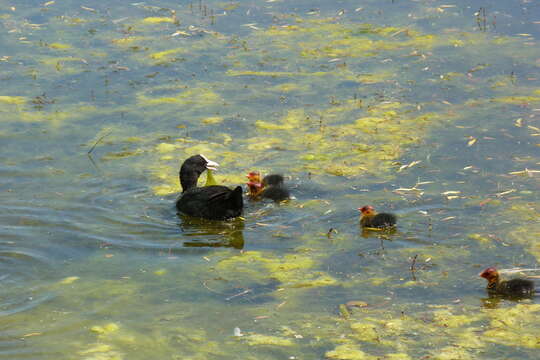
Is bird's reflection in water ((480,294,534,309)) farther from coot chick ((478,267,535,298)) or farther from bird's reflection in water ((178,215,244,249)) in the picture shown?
bird's reflection in water ((178,215,244,249))

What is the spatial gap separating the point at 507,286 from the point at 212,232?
3.15m

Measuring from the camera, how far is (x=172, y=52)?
14.3 metres

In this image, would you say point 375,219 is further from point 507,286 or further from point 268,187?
point 507,286

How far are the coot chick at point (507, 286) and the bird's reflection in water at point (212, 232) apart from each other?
7.92 feet

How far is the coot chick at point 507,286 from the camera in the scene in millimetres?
6961

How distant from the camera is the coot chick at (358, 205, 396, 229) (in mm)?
8297

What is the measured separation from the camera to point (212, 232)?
896 centimetres

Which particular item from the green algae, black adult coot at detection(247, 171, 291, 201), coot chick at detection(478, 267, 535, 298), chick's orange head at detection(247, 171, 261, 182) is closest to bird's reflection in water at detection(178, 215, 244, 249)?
black adult coot at detection(247, 171, 291, 201)

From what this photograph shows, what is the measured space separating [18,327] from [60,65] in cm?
773

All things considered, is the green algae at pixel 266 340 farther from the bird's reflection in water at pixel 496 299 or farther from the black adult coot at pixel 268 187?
the black adult coot at pixel 268 187

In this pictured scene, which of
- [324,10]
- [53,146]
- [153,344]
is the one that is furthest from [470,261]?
[324,10]

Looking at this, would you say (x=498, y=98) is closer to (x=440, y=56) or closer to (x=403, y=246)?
(x=440, y=56)

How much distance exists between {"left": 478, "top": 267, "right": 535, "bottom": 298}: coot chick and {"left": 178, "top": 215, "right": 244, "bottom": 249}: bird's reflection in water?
241 centimetres

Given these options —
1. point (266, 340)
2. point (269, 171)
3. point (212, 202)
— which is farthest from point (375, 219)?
point (266, 340)
